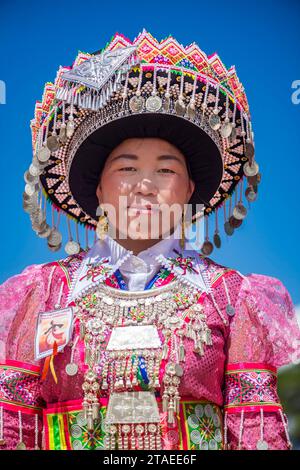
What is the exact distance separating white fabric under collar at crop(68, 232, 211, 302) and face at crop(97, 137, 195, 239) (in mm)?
82

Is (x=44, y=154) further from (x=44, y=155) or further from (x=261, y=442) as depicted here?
(x=261, y=442)

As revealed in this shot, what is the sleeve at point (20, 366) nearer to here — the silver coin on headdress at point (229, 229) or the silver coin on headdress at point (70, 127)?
the silver coin on headdress at point (70, 127)

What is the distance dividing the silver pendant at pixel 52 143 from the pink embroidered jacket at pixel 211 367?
64cm

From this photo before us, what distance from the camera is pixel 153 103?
12.3 ft

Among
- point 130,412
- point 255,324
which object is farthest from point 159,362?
point 255,324

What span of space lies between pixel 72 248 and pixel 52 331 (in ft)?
2.55

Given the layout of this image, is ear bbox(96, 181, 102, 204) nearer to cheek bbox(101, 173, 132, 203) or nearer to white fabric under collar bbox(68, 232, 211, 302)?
cheek bbox(101, 173, 132, 203)

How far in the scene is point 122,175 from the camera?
384cm

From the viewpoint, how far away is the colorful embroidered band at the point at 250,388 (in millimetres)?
3547

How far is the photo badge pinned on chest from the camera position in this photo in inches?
140

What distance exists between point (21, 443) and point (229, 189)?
71.5 inches

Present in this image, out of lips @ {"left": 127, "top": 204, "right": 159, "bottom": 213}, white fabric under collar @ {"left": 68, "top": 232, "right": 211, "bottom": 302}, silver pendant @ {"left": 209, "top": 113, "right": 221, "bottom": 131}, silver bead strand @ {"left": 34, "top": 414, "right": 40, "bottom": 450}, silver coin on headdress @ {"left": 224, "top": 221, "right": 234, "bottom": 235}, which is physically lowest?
silver bead strand @ {"left": 34, "top": 414, "right": 40, "bottom": 450}

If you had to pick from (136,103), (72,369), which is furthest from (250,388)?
(136,103)

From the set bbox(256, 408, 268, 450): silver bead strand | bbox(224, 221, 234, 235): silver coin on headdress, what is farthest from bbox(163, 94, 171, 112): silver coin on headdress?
bbox(256, 408, 268, 450): silver bead strand
